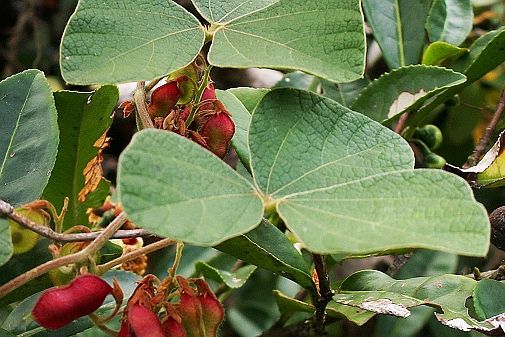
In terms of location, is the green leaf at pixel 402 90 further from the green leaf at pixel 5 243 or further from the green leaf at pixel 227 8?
the green leaf at pixel 5 243

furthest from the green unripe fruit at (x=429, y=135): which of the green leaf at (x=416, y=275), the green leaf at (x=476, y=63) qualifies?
the green leaf at (x=416, y=275)

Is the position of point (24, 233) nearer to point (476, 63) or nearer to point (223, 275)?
point (223, 275)

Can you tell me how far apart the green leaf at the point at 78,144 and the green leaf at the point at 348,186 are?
0.27m

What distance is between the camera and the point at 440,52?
104 cm

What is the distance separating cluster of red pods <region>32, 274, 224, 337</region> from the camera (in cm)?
57

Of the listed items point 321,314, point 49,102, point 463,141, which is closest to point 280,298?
point 321,314

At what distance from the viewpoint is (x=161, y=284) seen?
2.13ft

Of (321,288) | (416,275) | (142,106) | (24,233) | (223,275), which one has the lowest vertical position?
(416,275)

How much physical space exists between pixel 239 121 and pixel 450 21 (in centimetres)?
53

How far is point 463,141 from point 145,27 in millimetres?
997

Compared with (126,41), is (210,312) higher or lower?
lower

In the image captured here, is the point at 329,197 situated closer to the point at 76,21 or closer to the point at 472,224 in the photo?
the point at 472,224

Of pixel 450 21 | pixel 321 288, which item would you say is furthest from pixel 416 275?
pixel 321 288

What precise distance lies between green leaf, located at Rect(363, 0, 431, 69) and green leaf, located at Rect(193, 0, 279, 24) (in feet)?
1.42
